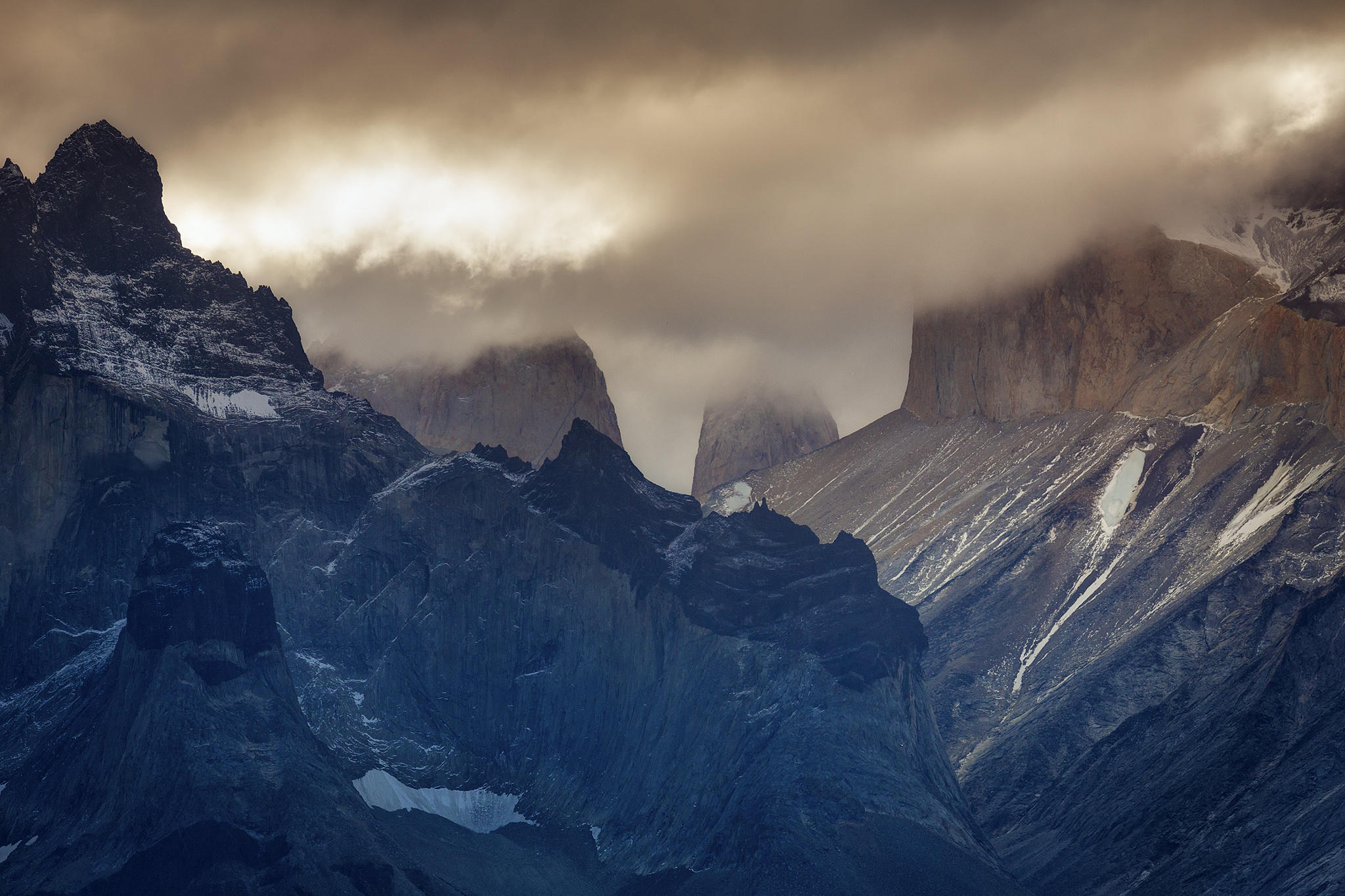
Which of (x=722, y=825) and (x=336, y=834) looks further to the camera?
(x=722, y=825)

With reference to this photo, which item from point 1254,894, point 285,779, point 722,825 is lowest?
point 1254,894

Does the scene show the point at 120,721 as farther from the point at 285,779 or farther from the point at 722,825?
the point at 722,825

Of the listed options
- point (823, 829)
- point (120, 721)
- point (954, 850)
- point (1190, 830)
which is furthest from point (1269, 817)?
point (120, 721)

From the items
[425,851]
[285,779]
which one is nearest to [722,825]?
[425,851]

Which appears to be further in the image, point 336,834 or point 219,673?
point 219,673

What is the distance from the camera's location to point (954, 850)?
636 ft

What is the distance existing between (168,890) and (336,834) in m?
15.9

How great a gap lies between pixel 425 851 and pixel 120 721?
33231 mm

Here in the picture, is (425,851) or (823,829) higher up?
(425,851)

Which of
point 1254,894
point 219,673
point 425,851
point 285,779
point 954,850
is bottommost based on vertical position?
point 1254,894

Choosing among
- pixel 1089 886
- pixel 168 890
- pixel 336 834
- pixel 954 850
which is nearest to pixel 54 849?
pixel 168 890

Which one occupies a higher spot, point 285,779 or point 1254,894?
point 285,779

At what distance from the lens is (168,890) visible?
17700 centimetres

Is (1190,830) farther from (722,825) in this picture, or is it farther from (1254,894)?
(722,825)
